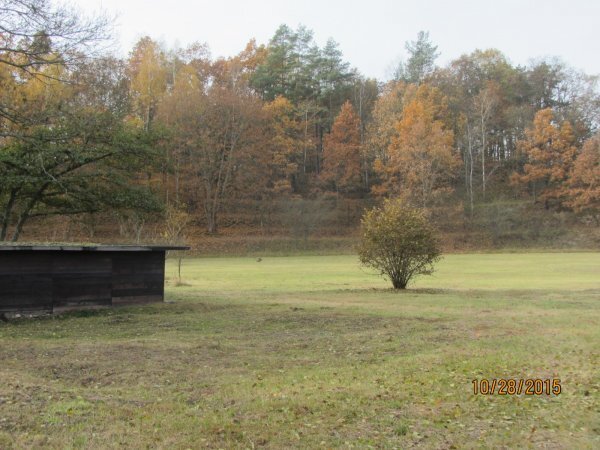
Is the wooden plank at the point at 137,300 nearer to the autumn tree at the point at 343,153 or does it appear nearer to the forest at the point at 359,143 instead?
the forest at the point at 359,143

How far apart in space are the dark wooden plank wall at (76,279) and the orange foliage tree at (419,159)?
174 ft

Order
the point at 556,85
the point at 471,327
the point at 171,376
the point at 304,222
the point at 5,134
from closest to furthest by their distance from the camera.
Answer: the point at 171,376 → the point at 471,327 → the point at 5,134 → the point at 304,222 → the point at 556,85

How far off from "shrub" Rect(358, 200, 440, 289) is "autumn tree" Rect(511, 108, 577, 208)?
5659cm

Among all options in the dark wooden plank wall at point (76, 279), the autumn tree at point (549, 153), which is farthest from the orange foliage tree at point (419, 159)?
the dark wooden plank wall at point (76, 279)

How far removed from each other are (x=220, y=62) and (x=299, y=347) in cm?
6988

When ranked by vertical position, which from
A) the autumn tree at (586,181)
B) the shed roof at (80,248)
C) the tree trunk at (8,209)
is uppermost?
the autumn tree at (586,181)

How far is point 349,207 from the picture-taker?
72750 millimetres

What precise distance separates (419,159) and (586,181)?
2155 centimetres

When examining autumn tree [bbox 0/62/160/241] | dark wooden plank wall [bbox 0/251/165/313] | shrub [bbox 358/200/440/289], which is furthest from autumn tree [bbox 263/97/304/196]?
dark wooden plank wall [bbox 0/251/165/313]

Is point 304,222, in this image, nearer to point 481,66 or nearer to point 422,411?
point 481,66

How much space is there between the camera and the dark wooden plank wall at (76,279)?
43.0 ft

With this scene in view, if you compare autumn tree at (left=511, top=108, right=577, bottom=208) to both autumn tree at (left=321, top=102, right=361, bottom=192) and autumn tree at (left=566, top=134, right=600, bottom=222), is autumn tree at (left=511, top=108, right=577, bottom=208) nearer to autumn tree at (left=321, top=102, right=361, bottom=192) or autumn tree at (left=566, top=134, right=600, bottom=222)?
autumn tree at (left=566, top=134, right=600, bottom=222)

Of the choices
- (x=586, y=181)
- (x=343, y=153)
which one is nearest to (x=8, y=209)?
(x=343, y=153)

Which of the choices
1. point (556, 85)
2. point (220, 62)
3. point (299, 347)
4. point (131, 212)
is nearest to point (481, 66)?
point (556, 85)
